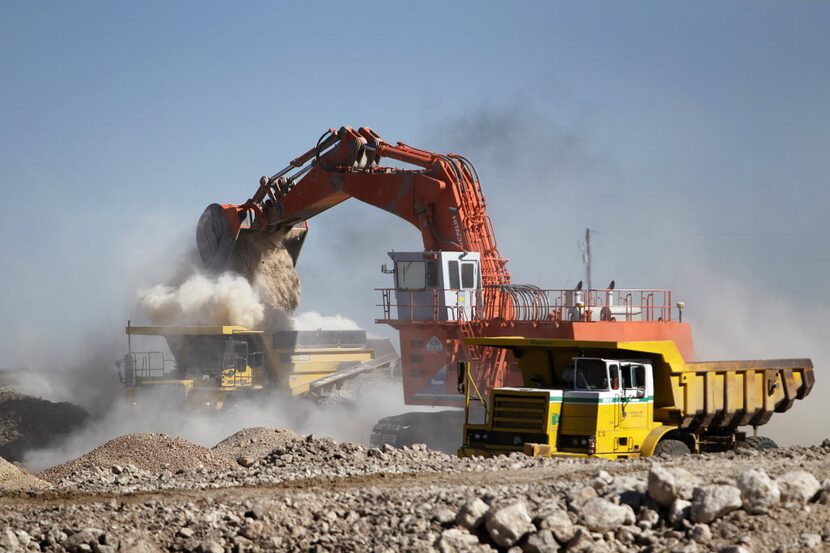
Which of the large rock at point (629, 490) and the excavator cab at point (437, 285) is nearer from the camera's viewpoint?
the large rock at point (629, 490)

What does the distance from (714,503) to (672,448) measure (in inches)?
260

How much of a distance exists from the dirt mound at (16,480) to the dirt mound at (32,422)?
1121 centimetres

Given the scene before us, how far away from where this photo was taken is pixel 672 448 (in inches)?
698

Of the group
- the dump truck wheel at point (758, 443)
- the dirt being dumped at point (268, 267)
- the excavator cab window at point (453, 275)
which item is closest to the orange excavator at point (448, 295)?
the excavator cab window at point (453, 275)

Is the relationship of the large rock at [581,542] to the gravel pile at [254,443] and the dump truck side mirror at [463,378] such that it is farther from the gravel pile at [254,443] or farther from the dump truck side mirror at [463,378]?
the gravel pile at [254,443]

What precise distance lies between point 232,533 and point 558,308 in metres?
14.9

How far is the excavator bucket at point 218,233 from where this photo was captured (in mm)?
30922

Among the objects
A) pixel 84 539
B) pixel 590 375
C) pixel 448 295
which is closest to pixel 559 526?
pixel 84 539

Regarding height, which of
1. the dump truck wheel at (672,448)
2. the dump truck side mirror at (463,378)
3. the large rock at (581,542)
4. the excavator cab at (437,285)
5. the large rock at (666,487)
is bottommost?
the large rock at (581,542)

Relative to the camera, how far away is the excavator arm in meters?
27.1

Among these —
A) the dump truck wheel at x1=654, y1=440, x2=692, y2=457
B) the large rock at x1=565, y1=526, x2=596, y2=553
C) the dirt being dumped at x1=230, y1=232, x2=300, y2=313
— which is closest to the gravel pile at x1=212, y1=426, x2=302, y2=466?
the dump truck wheel at x1=654, y1=440, x2=692, y2=457

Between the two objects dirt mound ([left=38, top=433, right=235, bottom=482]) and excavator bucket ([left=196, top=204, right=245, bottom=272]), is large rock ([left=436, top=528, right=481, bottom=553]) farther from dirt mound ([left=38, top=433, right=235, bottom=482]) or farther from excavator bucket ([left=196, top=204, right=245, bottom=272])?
excavator bucket ([left=196, top=204, right=245, bottom=272])

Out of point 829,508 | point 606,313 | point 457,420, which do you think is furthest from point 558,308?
point 829,508

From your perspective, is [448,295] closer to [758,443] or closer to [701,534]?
[758,443]
